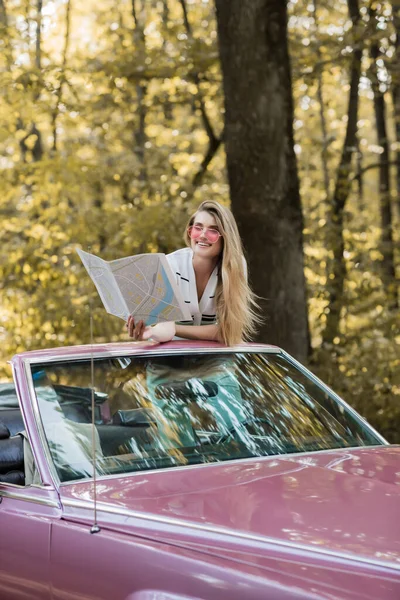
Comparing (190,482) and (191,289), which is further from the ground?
(191,289)

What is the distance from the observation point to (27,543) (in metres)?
3.25

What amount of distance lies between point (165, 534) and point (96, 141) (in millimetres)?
12339

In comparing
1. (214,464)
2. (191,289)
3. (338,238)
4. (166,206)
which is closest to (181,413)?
(214,464)

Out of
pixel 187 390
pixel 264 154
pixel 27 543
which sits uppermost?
pixel 264 154

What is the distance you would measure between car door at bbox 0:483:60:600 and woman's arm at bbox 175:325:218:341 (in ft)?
4.04

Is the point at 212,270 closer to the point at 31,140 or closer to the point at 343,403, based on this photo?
the point at 343,403

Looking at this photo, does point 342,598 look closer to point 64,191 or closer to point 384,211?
point 64,191

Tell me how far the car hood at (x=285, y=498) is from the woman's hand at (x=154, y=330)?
0.81 m

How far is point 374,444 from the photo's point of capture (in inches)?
161

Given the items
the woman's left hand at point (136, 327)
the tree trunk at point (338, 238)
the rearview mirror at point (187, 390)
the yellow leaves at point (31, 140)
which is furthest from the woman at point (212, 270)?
the yellow leaves at point (31, 140)

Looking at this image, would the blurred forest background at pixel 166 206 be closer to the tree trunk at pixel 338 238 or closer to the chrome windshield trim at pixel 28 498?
the tree trunk at pixel 338 238

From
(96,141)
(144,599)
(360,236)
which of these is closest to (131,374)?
(144,599)

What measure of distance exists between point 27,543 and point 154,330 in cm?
124

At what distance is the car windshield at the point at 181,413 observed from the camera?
11.7 feet
